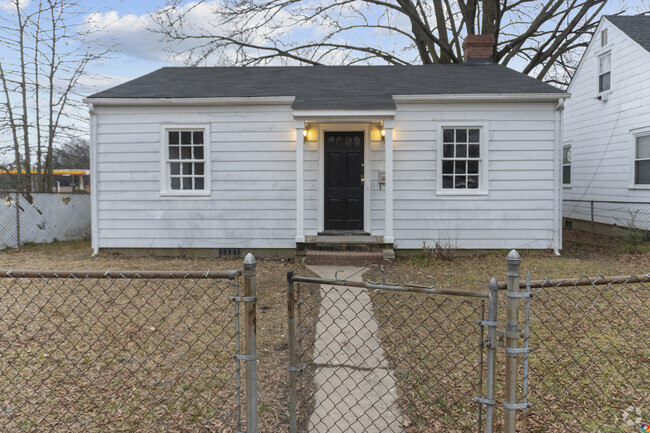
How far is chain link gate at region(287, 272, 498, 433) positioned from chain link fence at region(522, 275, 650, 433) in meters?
0.43

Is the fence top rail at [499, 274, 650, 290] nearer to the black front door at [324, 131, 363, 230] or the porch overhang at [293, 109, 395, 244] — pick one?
the porch overhang at [293, 109, 395, 244]

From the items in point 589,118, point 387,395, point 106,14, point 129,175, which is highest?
point 106,14

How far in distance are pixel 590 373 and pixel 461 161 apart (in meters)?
6.27

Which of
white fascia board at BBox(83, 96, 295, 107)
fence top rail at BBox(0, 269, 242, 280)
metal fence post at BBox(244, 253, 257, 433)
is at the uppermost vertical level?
white fascia board at BBox(83, 96, 295, 107)

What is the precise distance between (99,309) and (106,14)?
12041 millimetres

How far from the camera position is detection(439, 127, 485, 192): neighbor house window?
9141 millimetres

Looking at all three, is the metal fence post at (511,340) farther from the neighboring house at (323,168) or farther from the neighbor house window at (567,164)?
the neighbor house window at (567,164)

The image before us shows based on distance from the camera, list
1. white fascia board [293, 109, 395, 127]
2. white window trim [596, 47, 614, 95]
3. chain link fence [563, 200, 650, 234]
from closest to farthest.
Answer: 1. white fascia board [293, 109, 395, 127]
2. chain link fence [563, 200, 650, 234]
3. white window trim [596, 47, 614, 95]

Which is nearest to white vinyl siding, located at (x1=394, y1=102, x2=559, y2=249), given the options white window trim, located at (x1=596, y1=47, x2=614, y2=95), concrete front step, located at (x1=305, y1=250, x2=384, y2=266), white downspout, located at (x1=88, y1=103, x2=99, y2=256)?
concrete front step, located at (x1=305, y1=250, x2=384, y2=266)

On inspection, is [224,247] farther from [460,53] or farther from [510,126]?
[460,53]

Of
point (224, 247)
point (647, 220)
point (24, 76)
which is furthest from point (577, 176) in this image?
point (24, 76)

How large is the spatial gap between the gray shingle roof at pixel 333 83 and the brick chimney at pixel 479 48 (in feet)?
1.54

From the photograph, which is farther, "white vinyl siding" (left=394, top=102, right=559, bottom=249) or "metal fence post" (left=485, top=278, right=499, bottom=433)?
"white vinyl siding" (left=394, top=102, right=559, bottom=249)

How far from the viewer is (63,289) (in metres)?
6.28
